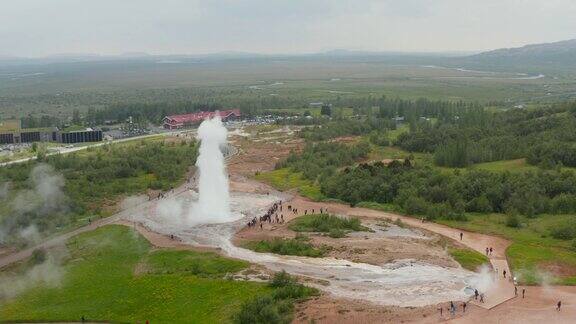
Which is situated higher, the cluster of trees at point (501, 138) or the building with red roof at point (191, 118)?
the cluster of trees at point (501, 138)

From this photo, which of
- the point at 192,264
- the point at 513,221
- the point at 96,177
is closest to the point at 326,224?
the point at 192,264

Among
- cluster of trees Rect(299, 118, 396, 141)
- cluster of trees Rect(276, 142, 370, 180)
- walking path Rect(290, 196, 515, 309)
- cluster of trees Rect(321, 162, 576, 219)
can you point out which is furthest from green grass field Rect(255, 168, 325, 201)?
cluster of trees Rect(299, 118, 396, 141)

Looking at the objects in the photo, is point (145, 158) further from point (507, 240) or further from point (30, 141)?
point (507, 240)

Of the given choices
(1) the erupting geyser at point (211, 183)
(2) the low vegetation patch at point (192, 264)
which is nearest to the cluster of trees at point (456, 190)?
(1) the erupting geyser at point (211, 183)

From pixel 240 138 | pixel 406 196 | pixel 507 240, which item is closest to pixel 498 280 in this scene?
pixel 507 240

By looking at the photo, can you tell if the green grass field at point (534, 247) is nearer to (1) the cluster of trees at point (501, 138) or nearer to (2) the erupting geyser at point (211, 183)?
(1) the cluster of trees at point (501, 138)

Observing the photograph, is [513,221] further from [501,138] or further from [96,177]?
[96,177]
